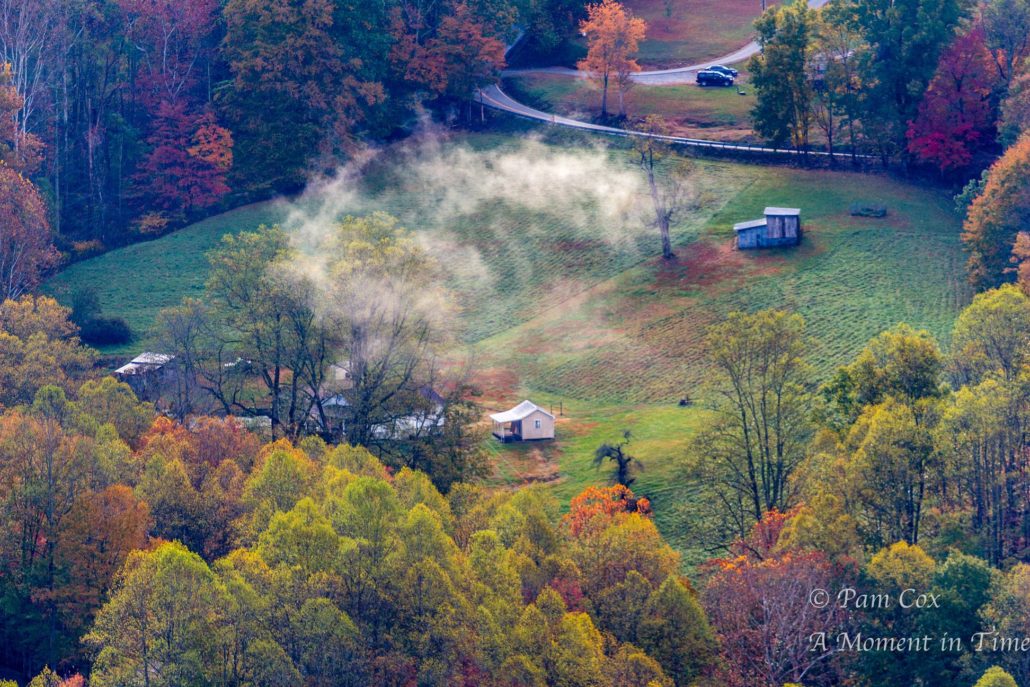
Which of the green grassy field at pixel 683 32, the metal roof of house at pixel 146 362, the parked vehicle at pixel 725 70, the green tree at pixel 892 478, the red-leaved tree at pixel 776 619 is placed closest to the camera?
the red-leaved tree at pixel 776 619

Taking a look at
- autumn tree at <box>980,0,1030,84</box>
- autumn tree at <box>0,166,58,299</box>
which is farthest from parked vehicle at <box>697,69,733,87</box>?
autumn tree at <box>0,166,58,299</box>

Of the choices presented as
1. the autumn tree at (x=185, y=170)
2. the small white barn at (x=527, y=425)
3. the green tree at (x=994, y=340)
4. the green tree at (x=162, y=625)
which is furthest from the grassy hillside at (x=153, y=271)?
the green tree at (x=994, y=340)

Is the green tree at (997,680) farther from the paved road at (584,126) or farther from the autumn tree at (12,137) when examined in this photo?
the autumn tree at (12,137)

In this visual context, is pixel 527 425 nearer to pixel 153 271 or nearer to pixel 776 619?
pixel 776 619

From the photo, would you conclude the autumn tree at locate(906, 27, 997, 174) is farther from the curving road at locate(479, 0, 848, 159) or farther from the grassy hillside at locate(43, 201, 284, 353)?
the grassy hillside at locate(43, 201, 284, 353)

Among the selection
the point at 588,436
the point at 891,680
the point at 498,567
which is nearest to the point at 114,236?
the point at 588,436

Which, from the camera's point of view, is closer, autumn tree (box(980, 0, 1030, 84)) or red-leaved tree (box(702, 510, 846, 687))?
red-leaved tree (box(702, 510, 846, 687))
